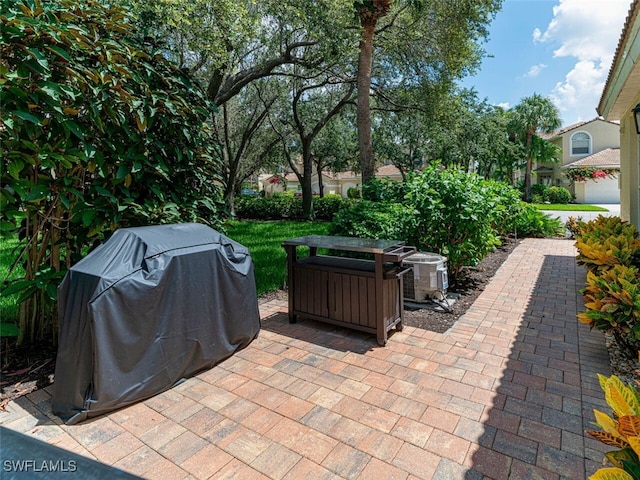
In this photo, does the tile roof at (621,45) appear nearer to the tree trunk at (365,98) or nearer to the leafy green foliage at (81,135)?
the tree trunk at (365,98)

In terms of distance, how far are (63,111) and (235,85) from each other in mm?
7321

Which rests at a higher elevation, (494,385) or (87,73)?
(87,73)

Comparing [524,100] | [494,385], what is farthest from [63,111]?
[524,100]

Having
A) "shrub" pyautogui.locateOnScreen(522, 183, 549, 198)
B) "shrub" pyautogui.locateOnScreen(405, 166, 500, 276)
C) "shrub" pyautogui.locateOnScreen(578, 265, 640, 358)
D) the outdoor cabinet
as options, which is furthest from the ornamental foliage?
the outdoor cabinet

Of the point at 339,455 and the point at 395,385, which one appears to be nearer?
the point at 339,455

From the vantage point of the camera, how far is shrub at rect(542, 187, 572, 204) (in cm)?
2548

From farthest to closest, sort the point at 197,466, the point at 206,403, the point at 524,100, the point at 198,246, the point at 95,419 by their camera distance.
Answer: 1. the point at 524,100
2. the point at 198,246
3. the point at 206,403
4. the point at 95,419
5. the point at 197,466

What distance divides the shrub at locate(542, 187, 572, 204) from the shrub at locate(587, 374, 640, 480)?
94.6 ft

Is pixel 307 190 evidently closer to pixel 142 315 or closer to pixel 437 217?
pixel 437 217

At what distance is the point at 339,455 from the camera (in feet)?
6.95

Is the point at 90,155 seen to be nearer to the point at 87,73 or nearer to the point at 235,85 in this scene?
the point at 87,73

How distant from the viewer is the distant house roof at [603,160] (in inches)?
1017

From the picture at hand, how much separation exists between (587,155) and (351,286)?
34184 millimetres

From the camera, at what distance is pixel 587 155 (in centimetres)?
2948
